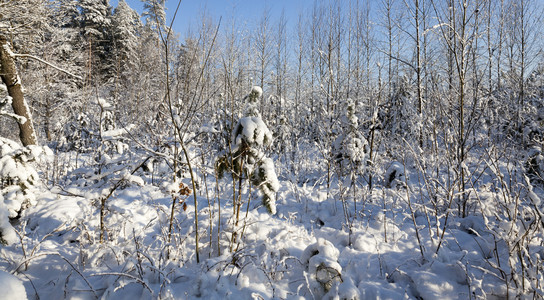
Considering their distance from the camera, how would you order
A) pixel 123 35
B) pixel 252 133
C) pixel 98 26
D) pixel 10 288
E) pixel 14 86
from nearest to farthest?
pixel 10 288
pixel 252 133
pixel 14 86
pixel 98 26
pixel 123 35

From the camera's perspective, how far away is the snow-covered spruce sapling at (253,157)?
7.06ft

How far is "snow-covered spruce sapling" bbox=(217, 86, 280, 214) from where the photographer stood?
7.06ft

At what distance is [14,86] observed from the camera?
548 cm

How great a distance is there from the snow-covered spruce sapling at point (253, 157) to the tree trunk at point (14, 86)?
5.54 metres

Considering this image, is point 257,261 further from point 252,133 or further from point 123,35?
point 123,35

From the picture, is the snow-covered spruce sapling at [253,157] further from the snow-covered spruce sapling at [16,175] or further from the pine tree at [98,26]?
the pine tree at [98,26]

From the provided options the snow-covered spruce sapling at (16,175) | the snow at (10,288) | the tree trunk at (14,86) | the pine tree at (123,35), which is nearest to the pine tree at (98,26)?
the pine tree at (123,35)

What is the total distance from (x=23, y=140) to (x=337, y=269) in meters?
7.02

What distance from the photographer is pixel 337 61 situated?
13.4 metres

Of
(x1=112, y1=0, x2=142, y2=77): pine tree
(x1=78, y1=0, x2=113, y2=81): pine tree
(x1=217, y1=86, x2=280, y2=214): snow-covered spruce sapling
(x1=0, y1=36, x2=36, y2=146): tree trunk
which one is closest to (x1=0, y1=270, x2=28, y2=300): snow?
(x1=217, y1=86, x2=280, y2=214): snow-covered spruce sapling

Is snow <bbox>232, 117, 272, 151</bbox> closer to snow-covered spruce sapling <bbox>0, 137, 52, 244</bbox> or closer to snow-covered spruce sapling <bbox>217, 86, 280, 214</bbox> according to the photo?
snow-covered spruce sapling <bbox>217, 86, 280, 214</bbox>

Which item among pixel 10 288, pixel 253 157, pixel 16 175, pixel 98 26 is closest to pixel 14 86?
pixel 16 175

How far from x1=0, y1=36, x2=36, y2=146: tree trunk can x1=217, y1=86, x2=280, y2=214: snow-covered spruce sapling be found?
5541 mm

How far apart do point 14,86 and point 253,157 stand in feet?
21.4
